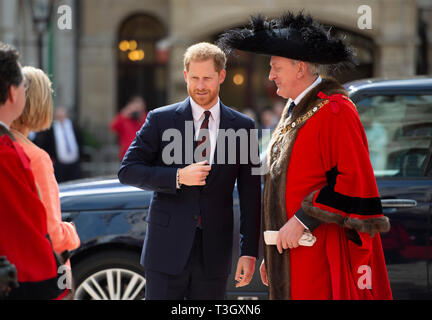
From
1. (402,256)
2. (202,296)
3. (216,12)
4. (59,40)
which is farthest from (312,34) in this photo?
(59,40)

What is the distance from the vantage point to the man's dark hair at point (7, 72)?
2.63 meters

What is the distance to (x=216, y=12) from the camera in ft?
57.2

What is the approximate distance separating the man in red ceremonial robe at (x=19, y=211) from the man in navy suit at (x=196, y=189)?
84 centimetres

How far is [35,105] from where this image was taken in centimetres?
291

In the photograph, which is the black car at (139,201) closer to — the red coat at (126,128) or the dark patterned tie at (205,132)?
the dark patterned tie at (205,132)

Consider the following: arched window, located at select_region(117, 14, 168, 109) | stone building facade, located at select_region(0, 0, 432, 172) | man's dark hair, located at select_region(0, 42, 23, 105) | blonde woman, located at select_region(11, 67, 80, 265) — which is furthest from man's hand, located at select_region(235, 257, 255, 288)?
arched window, located at select_region(117, 14, 168, 109)

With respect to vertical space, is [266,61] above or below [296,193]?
above

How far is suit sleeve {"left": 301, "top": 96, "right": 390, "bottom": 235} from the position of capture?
3051mm

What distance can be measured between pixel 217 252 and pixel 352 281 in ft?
2.40

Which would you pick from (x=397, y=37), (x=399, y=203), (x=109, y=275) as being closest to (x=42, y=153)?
(x=109, y=275)

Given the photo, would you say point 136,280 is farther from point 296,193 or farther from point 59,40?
point 59,40

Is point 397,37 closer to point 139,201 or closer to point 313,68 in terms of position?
point 139,201

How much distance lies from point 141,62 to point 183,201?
16.5m

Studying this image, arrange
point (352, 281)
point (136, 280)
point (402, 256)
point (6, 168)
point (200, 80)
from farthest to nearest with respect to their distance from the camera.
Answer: point (136, 280) < point (402, 256) < point (200, 80) < point (352, 281) < point (6, 168)
